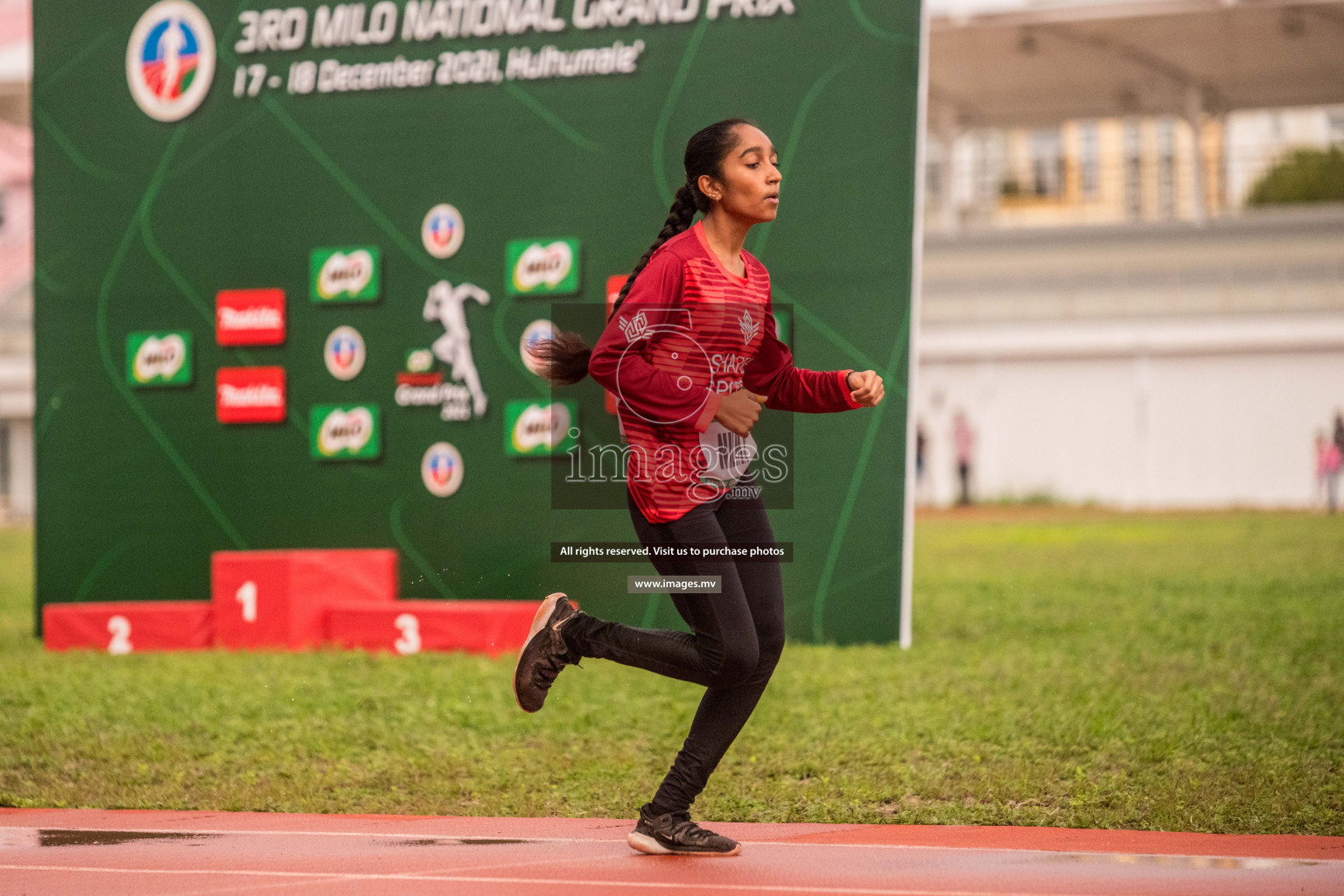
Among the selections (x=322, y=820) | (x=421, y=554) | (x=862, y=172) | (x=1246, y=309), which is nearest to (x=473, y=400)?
(x=421, y=554)

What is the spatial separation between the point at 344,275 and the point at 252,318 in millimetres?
734

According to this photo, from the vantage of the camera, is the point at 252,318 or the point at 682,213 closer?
the point at 682,213

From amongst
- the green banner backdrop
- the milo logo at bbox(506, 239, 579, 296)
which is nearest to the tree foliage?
the green banner backdrop

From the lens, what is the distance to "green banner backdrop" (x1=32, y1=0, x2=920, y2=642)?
9.36m

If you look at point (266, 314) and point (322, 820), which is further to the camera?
point (266, 314)

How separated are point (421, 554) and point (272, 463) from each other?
130 centimetres

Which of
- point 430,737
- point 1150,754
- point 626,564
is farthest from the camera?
point 626,564

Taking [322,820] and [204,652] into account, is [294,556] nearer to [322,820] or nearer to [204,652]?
[204,652]

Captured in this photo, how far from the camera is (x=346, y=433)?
10047mm

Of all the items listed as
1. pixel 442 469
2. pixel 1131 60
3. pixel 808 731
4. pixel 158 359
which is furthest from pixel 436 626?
pixel 1131 60

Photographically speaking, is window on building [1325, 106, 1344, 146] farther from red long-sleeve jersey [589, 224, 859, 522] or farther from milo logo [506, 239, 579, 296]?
red long-sleeve jersey [589, 224, 859, 522]

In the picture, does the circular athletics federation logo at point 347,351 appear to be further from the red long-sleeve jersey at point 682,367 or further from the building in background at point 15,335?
the building in background at point 15,335

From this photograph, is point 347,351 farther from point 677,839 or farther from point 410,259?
point 677,839

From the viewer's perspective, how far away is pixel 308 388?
33.3 feet
